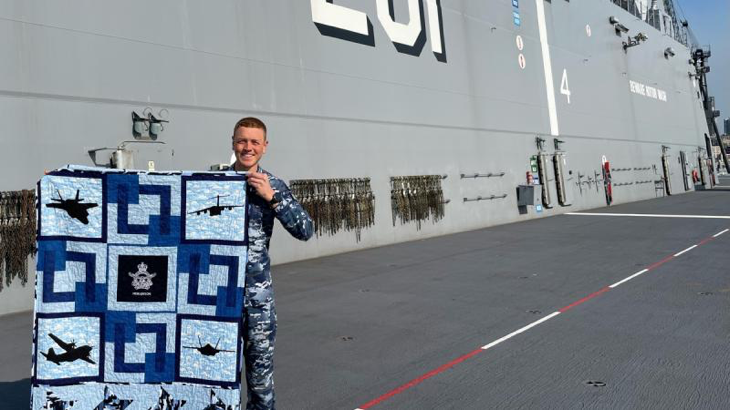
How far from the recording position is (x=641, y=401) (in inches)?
119

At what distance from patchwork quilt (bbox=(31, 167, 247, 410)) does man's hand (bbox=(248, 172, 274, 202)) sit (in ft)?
0.47

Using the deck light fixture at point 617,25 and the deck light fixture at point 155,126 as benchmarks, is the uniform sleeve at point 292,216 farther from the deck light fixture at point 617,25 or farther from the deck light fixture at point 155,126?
the deck light fixture at point 617,25

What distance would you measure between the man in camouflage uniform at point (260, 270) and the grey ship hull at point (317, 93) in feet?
17.8

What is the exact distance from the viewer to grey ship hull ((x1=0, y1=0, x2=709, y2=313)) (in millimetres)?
6688

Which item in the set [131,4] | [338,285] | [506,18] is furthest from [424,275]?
[506,18]

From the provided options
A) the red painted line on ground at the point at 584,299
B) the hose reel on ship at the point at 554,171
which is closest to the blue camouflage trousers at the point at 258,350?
the red painted line on ground at the point at 584,299

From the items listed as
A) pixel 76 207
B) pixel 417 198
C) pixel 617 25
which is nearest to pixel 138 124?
pixel 76 207

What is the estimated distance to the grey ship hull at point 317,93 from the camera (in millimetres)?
6688

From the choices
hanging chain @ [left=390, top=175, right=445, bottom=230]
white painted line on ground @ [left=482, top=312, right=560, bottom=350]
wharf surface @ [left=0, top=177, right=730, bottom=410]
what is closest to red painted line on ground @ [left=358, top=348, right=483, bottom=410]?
wharf surface @ [left=0, top=177, right=730, bottom=410]

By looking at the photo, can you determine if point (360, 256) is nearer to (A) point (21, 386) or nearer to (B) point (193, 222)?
(A) point (21, 386)

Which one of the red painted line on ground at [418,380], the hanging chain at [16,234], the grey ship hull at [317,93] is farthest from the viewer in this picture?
the grey ship hull at [317,93]

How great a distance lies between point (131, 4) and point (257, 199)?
6.60 metres

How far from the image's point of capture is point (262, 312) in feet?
7.52

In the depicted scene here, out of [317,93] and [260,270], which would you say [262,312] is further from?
[317,93]
